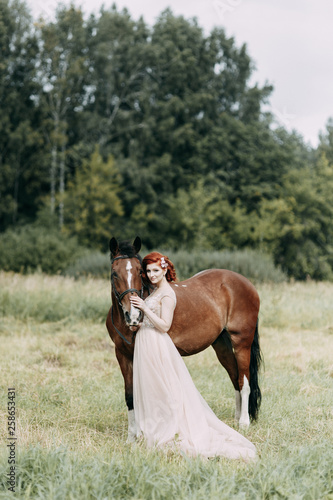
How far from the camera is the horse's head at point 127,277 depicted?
12.2ft

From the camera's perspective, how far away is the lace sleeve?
3943 mm

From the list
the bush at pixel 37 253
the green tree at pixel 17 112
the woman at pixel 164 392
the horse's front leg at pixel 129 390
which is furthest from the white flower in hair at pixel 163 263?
the green tree at pixel 17 112

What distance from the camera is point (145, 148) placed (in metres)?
31.7

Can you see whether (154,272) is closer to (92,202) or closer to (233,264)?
(233,264)

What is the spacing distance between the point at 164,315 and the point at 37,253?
20764 millimetres

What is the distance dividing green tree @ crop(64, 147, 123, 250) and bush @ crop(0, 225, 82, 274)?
2.57 metres

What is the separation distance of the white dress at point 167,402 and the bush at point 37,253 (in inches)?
763

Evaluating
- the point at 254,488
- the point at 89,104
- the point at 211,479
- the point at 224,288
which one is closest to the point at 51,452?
the point at 211,479

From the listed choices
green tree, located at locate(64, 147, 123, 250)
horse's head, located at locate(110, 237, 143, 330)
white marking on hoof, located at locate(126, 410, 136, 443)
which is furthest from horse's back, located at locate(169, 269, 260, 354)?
green tree, located at locate(64, 147, 123, 250)

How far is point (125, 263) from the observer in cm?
387

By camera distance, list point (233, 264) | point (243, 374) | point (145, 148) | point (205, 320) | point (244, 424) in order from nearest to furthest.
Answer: point (205, 320) → point (244, 424) → point (243, 374) → point (233, 264) → point (145, 148)

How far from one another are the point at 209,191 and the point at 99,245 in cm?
777

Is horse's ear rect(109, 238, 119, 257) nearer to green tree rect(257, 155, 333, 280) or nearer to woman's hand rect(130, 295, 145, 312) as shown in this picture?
woman's hand rect(130, 295, 145, 312)

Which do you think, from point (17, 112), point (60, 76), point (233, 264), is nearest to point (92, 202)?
point (17, 112)
